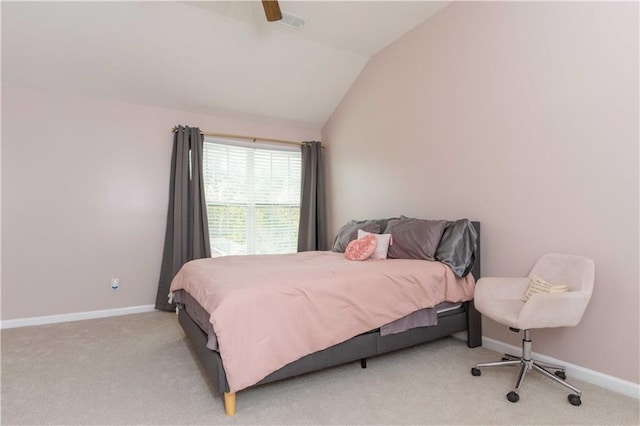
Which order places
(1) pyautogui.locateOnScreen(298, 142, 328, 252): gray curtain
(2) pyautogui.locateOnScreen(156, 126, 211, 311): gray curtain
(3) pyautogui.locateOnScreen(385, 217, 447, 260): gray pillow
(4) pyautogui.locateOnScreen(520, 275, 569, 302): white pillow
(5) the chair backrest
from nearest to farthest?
(5) the chair backrest
(4) pyautogui.locateOnScreen(520, 275, 569, 302): white pillow
(3) pyautogui.locateOnScreen(385, 217, 447, 260): gray pillow
(2) pyautogui.locateOnScreen(156, 126, 211, 311): gray curtain
(1) pyautogui.locateOnScreen(298, 142, 328, 252): gray curtain

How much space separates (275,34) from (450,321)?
3.19 m

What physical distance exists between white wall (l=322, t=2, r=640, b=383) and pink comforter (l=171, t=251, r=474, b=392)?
700mm

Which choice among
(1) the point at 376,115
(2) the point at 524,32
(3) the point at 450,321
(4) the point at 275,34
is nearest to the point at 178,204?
(4) the point at 275,34

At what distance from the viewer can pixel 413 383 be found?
2199mm

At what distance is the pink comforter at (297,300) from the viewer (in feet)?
6.04

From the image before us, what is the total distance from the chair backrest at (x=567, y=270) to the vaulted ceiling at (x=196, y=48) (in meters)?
2.39

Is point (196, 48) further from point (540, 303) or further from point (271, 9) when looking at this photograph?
point (540, 303)

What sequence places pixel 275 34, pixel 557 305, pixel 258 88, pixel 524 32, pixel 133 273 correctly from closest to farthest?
1. pixel 557 305
2. pixel 524 32
3. pixel 275 34
4. pixel 133 273
5. pixel 258 88

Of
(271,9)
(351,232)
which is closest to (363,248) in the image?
(351,232)

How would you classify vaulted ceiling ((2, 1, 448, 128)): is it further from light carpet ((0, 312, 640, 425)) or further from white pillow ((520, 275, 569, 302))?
light carpet ((0, 312, 640, 425))

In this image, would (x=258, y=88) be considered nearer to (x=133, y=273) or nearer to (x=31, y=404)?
(x=133, y=273)

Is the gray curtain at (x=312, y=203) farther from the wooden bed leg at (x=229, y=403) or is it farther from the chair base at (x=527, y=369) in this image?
the wooden bed leg at (x=229, y=403)

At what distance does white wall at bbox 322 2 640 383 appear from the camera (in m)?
2.09

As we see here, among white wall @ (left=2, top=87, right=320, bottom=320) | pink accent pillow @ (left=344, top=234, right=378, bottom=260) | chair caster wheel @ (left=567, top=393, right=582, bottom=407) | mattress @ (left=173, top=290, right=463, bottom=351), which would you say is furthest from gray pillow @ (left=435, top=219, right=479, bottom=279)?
white wall @ (left=2, top=87, right=320, bottom=320)
